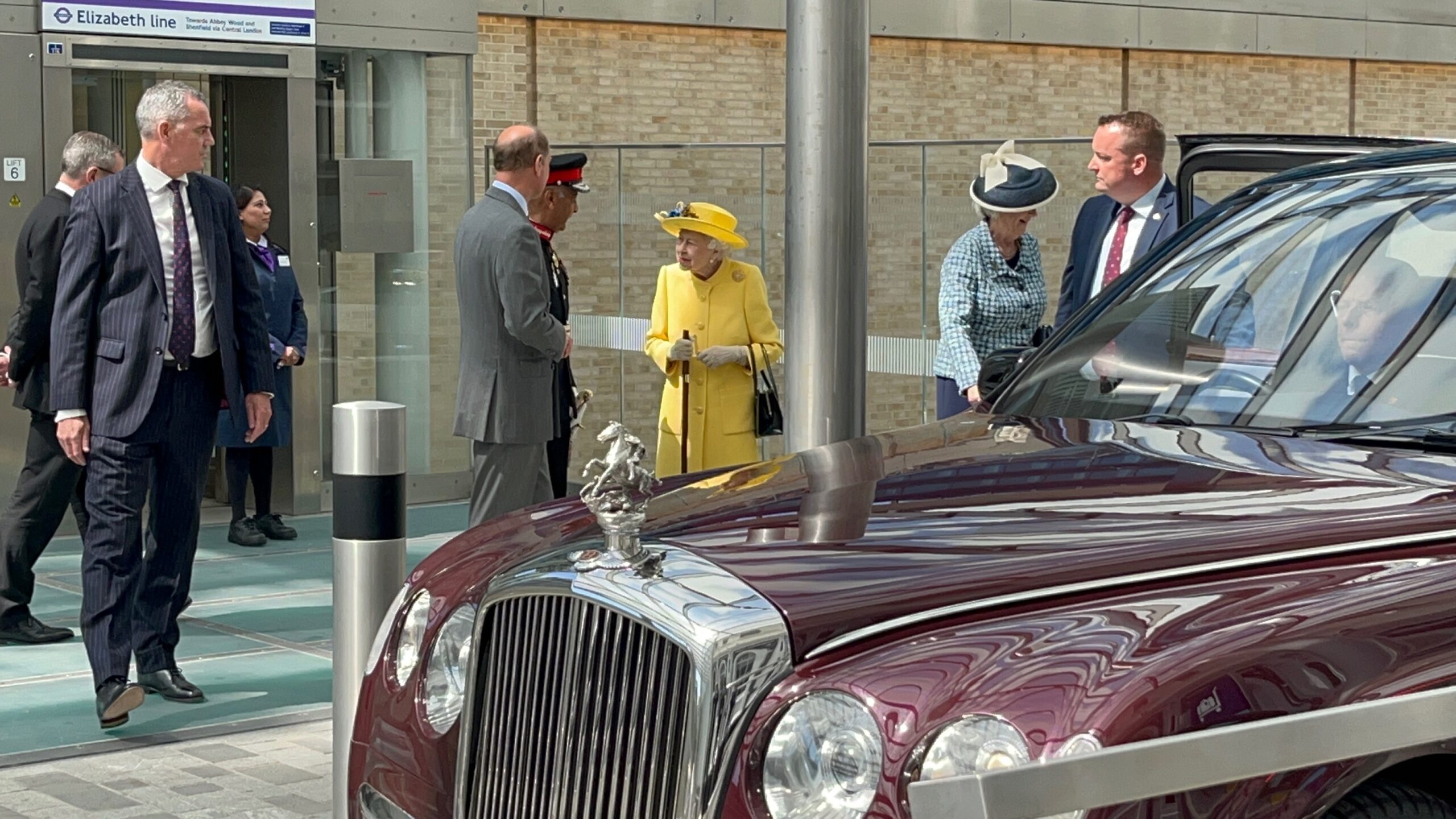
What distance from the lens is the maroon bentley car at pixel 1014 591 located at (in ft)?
9.02

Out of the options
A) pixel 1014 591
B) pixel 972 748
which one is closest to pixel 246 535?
pixel 1014 591

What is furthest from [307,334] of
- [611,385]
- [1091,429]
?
[1091,429]

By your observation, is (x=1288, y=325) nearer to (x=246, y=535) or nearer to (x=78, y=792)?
(x=78, y=792)

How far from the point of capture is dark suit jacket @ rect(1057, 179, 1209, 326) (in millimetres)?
7156

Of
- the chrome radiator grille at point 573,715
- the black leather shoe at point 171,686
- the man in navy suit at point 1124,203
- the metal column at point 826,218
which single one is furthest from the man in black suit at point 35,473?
the chrome radiator grille at point 573,715

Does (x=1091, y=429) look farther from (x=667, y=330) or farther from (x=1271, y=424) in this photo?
(x=667, y=330)

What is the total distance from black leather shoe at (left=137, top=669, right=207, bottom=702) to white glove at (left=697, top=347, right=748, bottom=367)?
9.27 ft

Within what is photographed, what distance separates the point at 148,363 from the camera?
21.9 feet

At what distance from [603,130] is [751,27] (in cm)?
162

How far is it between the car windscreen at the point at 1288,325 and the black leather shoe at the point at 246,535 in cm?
709

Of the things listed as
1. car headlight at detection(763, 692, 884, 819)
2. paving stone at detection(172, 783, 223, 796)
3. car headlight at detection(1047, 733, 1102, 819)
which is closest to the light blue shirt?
paving stone at detection(172, 783, 223, 796)

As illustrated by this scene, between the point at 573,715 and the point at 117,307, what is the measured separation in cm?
404

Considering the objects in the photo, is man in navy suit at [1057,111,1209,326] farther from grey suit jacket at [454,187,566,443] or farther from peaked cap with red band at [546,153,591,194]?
peaked cap with red band at [546,153,591,194]

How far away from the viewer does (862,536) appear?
323 centimetres
